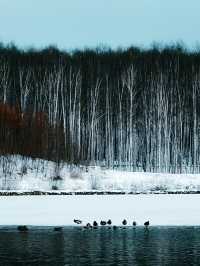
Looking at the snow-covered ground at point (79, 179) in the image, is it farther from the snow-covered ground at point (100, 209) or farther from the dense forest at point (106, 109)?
the snow-covered ground at point (100, 209)

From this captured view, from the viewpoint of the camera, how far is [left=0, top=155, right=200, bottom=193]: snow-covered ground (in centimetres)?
4172

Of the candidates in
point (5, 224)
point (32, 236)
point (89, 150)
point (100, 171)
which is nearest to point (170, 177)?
point (100, 171)

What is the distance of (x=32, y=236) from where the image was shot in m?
22.4

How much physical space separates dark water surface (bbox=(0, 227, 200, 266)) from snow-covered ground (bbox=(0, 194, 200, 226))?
2.31 metres

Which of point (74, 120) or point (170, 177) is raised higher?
point (74, 120)

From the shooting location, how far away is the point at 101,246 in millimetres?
19641

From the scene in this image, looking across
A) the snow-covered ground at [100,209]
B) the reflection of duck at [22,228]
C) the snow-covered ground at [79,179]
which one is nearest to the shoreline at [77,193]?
the snow-covered ground at [79,179]

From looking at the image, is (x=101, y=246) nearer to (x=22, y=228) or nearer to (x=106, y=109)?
(x=22, y=228)

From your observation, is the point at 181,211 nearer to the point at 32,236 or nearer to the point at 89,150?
the point at 32,236

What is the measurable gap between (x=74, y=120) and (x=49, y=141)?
4.04m

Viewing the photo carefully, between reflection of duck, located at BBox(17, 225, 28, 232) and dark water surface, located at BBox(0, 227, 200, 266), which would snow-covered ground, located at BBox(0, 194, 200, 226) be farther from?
dark water surface, located at BBox(0, 227, 200, 266)

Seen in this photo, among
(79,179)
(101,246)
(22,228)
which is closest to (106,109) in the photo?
(79,179)

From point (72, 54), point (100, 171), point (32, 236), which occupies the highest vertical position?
point (72, 54)

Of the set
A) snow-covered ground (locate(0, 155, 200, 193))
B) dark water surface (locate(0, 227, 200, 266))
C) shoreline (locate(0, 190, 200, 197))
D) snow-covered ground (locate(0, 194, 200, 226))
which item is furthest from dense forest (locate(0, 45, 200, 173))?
dark water surface (locate(0, 227, 200, 266))
